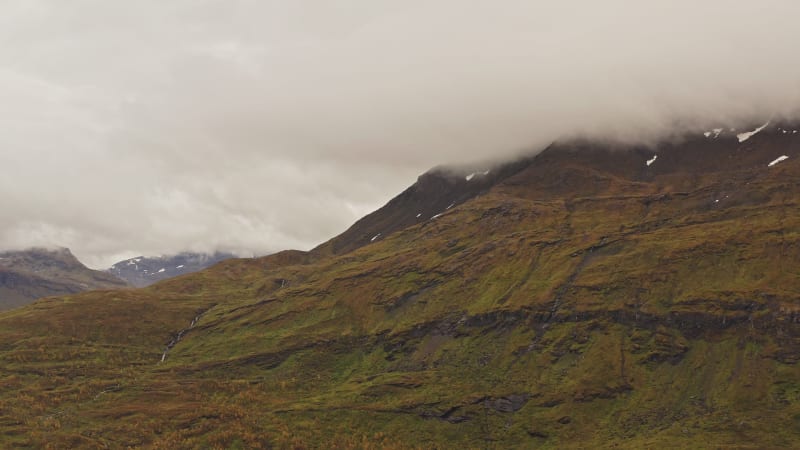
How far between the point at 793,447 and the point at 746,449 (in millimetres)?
13983

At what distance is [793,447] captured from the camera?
650 feet

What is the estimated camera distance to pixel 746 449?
199 m
